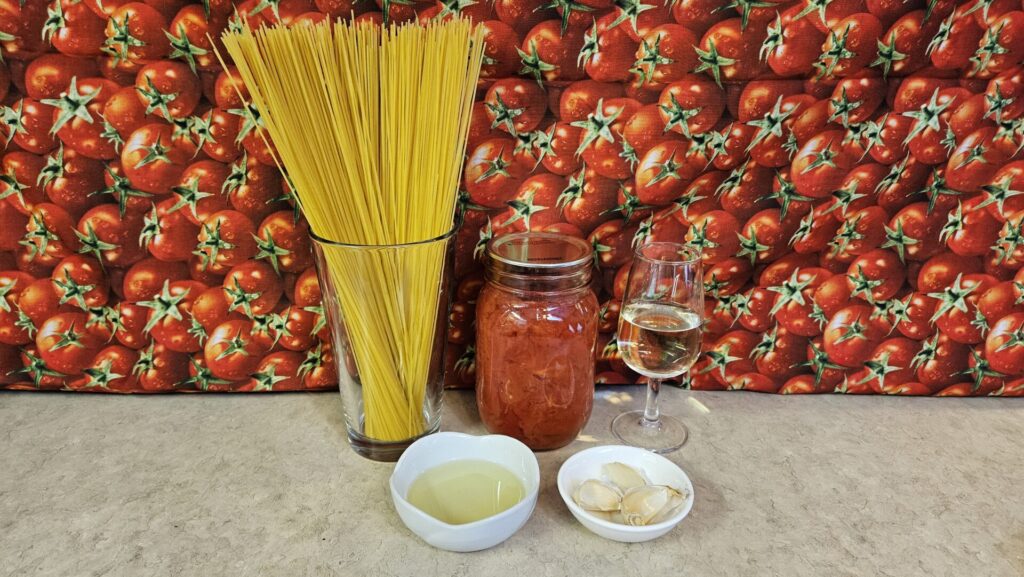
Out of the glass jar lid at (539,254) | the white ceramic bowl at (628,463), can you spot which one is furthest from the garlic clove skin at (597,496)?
the glass jar lid at (539,254)

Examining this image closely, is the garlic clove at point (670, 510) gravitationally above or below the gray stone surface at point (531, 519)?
above

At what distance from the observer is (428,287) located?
714mm

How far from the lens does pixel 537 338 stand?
73 cm

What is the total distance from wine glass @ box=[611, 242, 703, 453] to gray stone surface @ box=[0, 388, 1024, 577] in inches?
4.7

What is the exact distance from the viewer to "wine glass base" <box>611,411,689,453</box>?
784mm

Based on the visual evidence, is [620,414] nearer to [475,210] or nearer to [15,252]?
[475,210]

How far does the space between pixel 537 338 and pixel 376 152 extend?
0.86 feet

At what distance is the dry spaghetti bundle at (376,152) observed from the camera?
61 centimetres

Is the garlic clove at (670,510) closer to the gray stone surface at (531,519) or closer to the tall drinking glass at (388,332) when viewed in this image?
the gray stone surface at (531,519)

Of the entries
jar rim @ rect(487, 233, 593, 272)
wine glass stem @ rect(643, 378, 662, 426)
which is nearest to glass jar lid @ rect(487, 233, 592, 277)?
jar rim @ rect(487, 233, 593, 272)

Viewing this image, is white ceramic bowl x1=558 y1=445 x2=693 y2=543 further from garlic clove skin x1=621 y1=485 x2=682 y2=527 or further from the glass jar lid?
the glass jar lid

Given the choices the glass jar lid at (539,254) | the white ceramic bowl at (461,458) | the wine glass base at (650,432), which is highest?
the glass jar lid at (539,254)

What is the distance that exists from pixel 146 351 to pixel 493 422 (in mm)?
464

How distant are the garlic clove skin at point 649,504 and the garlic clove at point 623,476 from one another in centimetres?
2
